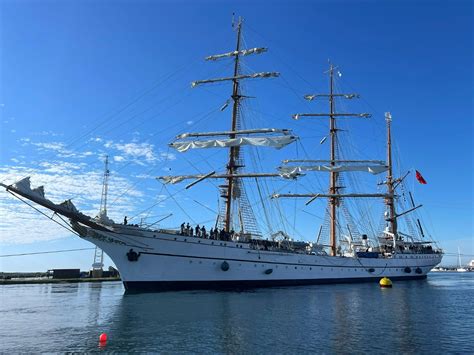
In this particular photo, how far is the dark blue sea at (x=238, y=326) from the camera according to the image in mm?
15945

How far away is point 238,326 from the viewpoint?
19.8 metres

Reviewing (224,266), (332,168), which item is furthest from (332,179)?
(224,266)

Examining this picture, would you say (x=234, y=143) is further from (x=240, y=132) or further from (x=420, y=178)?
(x=420, y=178)

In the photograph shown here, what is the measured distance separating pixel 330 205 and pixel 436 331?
41.7m

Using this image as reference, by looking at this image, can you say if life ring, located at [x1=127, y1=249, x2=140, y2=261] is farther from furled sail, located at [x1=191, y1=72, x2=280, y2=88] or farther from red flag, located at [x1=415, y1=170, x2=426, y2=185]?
red flag, located at [x1=415, y1=170, x2=426, y2=185]

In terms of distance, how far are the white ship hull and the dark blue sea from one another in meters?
4.08

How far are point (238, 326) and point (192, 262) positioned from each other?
1693 centimetres

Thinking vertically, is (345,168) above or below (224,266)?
above

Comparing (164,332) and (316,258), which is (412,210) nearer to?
(316,258)

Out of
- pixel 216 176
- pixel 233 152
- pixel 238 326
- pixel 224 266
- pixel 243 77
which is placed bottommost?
pixel 238 326

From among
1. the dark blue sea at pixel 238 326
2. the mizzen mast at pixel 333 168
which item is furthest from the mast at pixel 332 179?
the dark blue sea at pixel 238 326

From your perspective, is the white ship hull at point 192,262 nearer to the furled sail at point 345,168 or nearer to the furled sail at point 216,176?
the furled sail at point 216,176

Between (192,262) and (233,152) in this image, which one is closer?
(192,262)

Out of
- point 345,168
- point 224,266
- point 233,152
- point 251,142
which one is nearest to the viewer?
point 224,266
